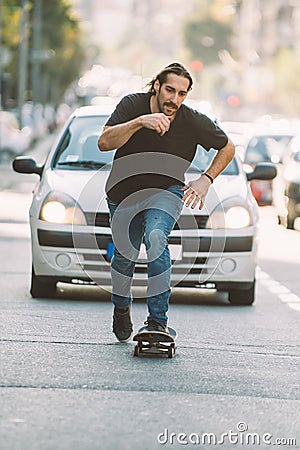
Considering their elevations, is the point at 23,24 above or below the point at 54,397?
below

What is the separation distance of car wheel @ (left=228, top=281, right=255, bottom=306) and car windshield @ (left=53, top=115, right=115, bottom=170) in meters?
1.49

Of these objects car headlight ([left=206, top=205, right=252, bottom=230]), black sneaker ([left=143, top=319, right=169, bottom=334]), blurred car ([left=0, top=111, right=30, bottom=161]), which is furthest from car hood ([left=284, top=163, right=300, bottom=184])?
blurred car ([left=0, top=111, right=30, bottom=161])

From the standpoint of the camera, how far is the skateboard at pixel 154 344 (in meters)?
8.95

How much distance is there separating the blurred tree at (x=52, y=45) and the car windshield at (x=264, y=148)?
33.4 m

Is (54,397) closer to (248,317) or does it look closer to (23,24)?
(248,317)

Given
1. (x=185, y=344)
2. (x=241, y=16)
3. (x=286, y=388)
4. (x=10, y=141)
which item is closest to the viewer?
(x=286, y=388)


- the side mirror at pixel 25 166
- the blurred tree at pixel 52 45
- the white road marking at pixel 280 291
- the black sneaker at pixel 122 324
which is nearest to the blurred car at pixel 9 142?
the blurred tree at pixel 52 45

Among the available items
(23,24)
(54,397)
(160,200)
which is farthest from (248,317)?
(23,24)

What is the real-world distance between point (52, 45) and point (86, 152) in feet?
252

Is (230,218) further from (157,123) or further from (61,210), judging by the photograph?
(157,123)

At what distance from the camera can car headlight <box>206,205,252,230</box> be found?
12.2 meters

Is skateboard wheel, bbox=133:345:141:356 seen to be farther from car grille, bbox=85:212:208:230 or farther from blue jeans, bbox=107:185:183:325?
car grille, bbox=85:212:208:230

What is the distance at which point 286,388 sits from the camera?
324 inches

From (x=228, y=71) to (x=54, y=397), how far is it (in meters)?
178
